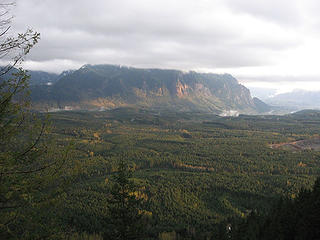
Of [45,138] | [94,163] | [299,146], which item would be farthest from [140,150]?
[45,138]

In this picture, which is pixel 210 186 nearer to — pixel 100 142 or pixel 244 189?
pixel 244 189

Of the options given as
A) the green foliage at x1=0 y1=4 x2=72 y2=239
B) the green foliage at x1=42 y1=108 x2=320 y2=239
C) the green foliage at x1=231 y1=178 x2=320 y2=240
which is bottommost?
the green foliage at x1=42 y1=108 x2=320 y2=239

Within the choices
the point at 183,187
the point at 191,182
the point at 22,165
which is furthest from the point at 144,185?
the point at 22,165

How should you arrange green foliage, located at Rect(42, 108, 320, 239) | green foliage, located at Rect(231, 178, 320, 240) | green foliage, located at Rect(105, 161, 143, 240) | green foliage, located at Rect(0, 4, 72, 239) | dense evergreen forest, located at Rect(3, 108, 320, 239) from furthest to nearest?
green foliage, located at Rect(42, 108, 320, 239) → dense evergreen forest, located at Rect(3, 108, 320, 239) → green foliage, located at Rect(231, 178, 320, 240) → green foliage, located at Rect(105, 161, 143, 240) → green foliage, located at Rect(0, 4, 72, 239)

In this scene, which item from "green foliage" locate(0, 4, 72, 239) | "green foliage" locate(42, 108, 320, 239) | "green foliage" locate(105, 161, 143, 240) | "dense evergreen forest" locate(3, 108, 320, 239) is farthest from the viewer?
"green foliage" locate(42, 108, 320, 239)

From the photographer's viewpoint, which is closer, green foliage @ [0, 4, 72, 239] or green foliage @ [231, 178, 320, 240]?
green foliage @ [0, 4, 72, 239]

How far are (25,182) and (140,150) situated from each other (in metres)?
160

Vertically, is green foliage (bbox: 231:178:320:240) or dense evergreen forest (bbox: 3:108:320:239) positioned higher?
green foliage (bbox: 231:178:320:240)

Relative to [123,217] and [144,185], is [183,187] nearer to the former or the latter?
[144,185]

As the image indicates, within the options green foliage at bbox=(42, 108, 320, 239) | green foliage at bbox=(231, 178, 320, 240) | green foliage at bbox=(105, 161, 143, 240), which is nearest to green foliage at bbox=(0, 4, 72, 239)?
green foliage at bbox=(105, 161, 143, 240)

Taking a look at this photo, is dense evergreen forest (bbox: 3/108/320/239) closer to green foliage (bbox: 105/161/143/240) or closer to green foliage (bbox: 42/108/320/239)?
green foliage (bbox: 42/108/320/239)

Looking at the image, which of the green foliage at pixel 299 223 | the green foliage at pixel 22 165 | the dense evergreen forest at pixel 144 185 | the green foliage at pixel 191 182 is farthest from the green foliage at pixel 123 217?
the green foliage at pixel 191 182

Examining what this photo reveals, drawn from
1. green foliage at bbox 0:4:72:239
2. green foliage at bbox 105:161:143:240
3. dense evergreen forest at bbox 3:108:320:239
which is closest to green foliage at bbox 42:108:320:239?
dense evergreen forest at bbox 3:108:320:239

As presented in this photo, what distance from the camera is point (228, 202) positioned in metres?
96.3
